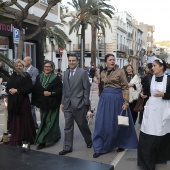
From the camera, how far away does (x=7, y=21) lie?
9.53ft

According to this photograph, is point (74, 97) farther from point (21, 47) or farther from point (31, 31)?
point (31, 31)

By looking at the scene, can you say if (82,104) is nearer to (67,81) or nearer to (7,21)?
(67,81)

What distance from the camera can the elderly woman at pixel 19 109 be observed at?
6.52 meters

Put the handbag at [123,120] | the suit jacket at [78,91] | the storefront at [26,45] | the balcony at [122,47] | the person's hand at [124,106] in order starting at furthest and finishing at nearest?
the balcony at [122,47]
the storefront at [26,45]
the suit jacket at [78,91]
the person's hand at [124,106]
the handbag at [123,120]

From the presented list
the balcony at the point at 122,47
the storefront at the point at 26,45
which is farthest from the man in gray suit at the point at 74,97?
the balcony at the point at 122,47

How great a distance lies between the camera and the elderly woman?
652 cm

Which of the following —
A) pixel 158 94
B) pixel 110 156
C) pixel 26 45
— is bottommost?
pixel 110 156

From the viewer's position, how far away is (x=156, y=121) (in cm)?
502

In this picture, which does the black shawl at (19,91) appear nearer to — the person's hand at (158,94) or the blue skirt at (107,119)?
the blue skirt at (107,119)

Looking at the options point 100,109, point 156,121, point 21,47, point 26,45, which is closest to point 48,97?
point 100,109

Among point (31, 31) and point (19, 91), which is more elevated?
point (31, 31)

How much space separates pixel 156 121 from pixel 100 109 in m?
1.27

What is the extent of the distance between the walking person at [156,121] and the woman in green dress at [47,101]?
80.8 inches

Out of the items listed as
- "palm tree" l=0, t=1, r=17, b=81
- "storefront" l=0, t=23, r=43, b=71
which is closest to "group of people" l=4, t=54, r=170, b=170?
"palm tree" l=0, t=1, r=17, b=81
